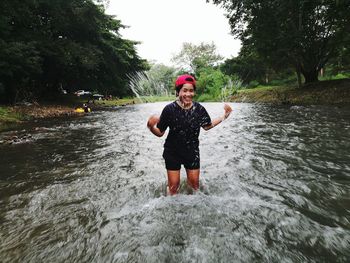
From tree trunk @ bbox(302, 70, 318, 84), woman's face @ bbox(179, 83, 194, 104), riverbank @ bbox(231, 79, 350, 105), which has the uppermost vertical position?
woman's face @ bbox(179, 83, 194, 104)

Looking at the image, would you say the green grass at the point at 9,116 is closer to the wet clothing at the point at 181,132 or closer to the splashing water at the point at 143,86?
the wet clothing at the point at 181,132

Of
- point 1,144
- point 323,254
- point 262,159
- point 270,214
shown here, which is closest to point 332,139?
point 262,159

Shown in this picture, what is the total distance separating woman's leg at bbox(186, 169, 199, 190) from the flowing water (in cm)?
15

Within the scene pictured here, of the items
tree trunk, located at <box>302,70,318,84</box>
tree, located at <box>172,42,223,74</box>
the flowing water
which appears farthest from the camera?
tree, located at <box>172,42,223,74</box>

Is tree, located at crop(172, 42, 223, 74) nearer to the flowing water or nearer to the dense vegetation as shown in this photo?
the dense vegetation

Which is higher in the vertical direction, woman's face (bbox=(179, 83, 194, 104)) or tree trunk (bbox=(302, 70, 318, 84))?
woman's face (bbox=(179, 83, 194, 104))

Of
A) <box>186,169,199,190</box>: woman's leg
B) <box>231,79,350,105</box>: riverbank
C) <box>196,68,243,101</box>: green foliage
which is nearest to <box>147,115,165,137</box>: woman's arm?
<box>186,169,199,190</box>: woman's leg

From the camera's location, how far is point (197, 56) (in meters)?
92.1

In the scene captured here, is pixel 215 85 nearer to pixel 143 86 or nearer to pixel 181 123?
pixel 143 86

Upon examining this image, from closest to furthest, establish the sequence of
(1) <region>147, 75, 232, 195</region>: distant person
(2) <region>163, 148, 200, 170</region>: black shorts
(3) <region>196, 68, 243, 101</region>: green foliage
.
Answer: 1. (1) <region>147, 75, 232, 195</region>: distant person
2. (2) <region>163, 148, 200, 170</region>: black shorts
3. (3) <region>196, 68, 243, 101</region>: green foliage

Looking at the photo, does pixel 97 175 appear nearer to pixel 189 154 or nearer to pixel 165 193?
pixel 165 193

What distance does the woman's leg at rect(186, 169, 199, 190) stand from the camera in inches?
195

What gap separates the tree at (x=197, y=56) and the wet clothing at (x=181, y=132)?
3350 inches

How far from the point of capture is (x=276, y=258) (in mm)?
3102
